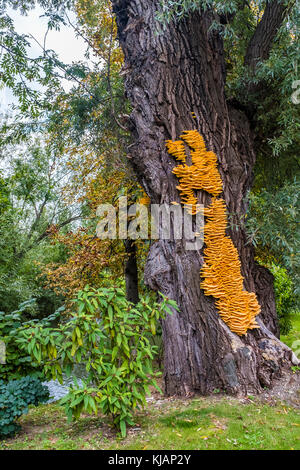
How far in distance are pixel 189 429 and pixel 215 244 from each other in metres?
1.83

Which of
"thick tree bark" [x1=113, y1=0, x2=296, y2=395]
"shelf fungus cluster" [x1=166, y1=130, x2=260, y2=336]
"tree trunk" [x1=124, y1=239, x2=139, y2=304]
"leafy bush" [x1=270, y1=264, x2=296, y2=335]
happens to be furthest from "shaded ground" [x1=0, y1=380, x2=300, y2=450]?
"leafy bush" [x1=270, y1=264, x2=296, y2=335]

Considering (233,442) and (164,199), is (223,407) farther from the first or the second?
(164,199)

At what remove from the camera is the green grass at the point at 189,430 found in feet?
9.23

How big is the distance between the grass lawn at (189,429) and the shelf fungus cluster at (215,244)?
0.80 meters

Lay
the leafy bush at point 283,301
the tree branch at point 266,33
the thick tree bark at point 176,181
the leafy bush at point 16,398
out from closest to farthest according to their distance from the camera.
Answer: the leafy bush at point 16,398
the thick tree bark at point 176,181
the tree branch at point 266,33
the leafy bush at point 283,301

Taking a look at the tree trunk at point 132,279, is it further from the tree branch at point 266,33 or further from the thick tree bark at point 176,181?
the tree branch at point 266,33

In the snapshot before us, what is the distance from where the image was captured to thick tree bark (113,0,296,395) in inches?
150

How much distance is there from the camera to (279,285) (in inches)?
315

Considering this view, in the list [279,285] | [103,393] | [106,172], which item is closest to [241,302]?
[103,393]

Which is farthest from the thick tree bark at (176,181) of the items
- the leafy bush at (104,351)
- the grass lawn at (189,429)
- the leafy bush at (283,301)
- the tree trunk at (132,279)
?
the leafy bush at (283,301)

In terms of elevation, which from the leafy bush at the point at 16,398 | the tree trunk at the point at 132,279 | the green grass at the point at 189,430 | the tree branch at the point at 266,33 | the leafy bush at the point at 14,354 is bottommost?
the green grass at the point at 189,430

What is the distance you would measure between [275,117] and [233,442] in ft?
12.1

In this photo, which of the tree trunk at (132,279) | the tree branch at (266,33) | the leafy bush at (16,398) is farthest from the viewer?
the tree trunk at (132,279)

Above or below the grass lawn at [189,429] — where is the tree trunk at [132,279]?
above
